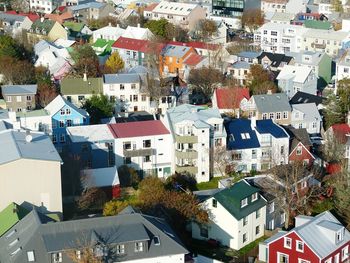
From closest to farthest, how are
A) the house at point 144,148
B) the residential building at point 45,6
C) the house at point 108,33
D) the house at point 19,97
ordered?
1. the house at point 144,148
2. the house at point 19,97
3. the house at point 108,33
4. the residential building at point 45,6

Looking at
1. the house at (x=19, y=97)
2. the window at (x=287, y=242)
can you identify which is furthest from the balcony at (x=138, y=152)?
the window at (x=287, y=242)

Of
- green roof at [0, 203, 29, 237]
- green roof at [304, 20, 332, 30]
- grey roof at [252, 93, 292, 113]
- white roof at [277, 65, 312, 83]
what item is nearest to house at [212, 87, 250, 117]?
grey roof at [252, 93, 292, 113]

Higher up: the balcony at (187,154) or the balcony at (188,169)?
the balcony at (187,154)

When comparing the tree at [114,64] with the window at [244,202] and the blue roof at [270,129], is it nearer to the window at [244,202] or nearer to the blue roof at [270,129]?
the blue roof at [270,129]

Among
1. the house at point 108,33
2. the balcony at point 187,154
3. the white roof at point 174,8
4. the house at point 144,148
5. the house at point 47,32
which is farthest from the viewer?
the white roof at point 174,8

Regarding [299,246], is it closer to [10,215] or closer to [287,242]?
[287,242]

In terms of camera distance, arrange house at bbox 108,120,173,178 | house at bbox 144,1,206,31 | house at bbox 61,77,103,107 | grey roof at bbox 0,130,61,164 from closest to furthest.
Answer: grey roof at bbox 0,130,61,164, house at bbox 108,120,173,178, house at bbox 61,77,103,107, house at bbox 144,1,206,31

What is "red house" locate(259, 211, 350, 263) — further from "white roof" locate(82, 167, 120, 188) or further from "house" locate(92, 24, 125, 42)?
"house" locate(92, 24, 125, 42)
